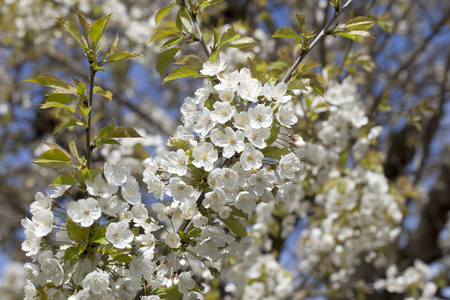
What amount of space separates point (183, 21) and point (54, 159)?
699mm

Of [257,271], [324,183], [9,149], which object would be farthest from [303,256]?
[9,149]

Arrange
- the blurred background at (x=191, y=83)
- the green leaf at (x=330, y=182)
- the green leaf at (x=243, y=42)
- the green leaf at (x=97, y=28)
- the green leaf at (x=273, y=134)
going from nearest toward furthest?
the green leaf at (x=97, y=28)
the green leaf at (x=273, y=134)
the green leaf at (x=243, y=42)
the green leaf at (x=330, y=182)
the blurred background at (x=191, y=83)

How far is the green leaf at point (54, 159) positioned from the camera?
119cm

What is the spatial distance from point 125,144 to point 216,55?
229cm

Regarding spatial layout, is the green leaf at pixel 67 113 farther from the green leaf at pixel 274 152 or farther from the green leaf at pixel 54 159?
the green leaf at pixel 274 152

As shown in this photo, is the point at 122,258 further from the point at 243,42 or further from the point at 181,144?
the point at 243,42

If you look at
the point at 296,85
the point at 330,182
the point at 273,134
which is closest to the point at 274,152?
the point at 273,134

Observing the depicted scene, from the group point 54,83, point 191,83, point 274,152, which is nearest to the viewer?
point 54,83

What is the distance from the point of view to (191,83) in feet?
20.8

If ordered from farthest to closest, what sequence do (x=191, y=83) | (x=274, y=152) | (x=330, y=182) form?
(x=191, y=83)
(x=330, y=182)
(x=274, y=152)

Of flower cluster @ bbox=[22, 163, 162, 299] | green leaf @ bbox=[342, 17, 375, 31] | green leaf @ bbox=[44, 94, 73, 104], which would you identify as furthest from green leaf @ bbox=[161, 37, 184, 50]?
green leaf @ bbox=[342, 17, 375, 31]

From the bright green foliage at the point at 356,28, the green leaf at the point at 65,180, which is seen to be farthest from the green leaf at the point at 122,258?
the bright green foliage at the point at 356,28

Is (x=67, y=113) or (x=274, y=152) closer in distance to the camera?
(x=67, y=113)

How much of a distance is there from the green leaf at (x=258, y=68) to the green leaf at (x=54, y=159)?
722mm
